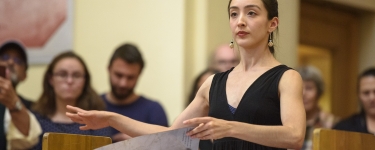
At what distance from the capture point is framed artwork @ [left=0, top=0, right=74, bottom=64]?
4.37 metres

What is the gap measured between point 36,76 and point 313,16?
2.03 metres

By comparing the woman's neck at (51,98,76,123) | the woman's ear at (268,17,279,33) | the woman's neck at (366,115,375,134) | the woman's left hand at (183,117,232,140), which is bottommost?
the woman's neck at (366,115,375,134)

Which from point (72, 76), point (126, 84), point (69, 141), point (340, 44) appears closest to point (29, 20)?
point (126, 84)

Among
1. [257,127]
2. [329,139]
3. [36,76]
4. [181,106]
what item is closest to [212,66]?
[181,106]

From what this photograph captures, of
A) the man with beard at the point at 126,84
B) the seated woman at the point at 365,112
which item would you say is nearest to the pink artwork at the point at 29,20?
the man with beard at the point at 126,84

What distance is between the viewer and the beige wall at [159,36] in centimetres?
394

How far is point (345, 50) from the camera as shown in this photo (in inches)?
206

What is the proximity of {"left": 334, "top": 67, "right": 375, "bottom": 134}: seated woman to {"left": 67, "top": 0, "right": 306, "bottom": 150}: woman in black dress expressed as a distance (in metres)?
1.70

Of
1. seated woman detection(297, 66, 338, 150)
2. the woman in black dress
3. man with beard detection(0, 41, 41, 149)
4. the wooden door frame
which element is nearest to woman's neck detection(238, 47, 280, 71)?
the woman in black dress

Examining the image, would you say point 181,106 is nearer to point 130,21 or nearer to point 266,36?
point 130,21

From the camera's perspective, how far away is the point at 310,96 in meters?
3.97

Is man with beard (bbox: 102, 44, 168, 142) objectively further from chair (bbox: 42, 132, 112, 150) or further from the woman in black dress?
the woman in black dress

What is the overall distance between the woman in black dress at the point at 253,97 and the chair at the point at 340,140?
0.29m

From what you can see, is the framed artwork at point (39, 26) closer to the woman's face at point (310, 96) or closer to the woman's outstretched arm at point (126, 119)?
the woman's face at point (310, 96)
